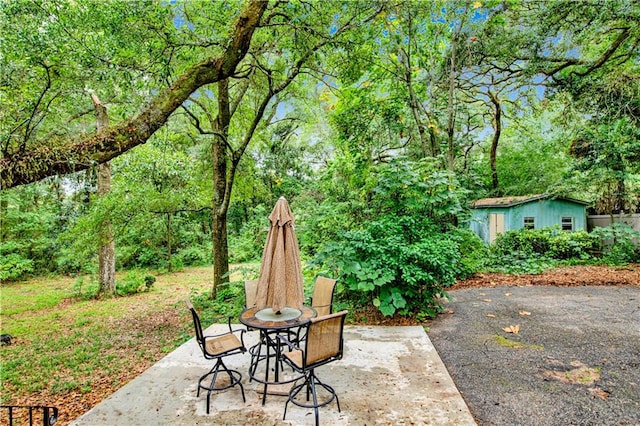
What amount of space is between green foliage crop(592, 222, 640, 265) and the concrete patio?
9.42m

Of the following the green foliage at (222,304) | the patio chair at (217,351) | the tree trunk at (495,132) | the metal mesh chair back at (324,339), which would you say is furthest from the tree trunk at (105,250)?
the tree trunk at (495,132)

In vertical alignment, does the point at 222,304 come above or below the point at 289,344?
below

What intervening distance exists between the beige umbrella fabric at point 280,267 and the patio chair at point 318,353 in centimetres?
55

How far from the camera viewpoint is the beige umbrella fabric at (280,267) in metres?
3.29

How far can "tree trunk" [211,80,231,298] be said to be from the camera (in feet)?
26.3

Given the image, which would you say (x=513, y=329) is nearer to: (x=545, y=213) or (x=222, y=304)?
(x=222, y=304)

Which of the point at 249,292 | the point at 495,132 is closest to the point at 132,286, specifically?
the point at 249,292

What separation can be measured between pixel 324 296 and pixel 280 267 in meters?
1.26

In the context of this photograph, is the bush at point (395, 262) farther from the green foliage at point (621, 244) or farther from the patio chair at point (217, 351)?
the green foliage at point (621, 244)

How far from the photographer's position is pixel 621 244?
10008 millimetres

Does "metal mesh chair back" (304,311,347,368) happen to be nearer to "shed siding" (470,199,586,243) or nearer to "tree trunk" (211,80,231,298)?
"tree trunk" (211,80,231,298)

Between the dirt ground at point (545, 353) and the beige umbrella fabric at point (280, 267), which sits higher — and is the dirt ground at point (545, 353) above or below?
below

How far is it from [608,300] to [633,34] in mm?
6707

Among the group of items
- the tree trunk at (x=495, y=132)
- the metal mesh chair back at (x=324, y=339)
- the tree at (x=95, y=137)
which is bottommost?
the metal mesh chair back at (x=324, y=339)
